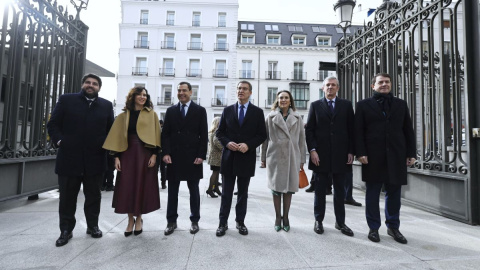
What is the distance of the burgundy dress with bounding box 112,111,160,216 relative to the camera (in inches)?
132

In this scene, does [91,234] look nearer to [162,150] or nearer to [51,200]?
[162,150]

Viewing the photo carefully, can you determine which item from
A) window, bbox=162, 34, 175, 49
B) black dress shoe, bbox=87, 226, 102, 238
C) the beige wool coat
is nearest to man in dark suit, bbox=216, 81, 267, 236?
the beige wool coat

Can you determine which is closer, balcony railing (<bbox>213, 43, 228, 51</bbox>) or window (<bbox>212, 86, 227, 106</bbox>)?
window (<bbox>212, 86, 227, 106</bbox>)

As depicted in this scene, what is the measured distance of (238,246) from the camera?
3020mm

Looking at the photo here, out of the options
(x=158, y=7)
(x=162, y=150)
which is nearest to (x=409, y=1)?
(x=162, y=150)

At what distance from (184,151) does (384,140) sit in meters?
2.70

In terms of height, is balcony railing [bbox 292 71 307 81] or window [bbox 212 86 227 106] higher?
balcony railing [bbox 292 71 307 81]

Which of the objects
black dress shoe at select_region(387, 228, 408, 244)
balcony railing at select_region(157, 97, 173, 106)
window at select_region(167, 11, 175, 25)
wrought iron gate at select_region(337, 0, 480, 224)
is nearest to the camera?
black dress shoe at select_region(387, 228, 408, 244)

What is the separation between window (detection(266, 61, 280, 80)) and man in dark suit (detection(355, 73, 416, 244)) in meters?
28.9

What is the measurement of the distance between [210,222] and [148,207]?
1.03 m

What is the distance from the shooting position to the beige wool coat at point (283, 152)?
3.54 m

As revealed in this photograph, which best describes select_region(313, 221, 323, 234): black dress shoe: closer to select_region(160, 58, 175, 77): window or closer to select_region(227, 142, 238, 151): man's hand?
select_region(227, 142, 238, 151): man's hand

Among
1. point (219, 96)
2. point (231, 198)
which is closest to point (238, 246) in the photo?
point (231, 198)

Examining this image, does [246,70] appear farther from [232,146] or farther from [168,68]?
[232,146]
